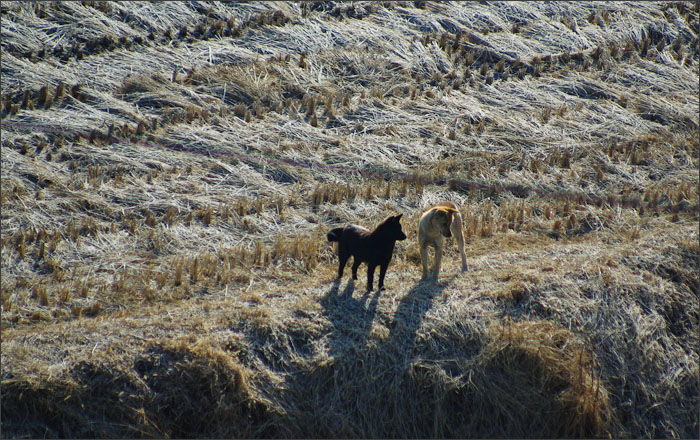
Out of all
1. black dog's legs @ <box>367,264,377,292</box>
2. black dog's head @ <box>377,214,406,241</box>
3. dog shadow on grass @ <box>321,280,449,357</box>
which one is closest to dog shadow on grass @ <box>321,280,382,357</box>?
dog shadow on grass @ <box>321,280,449,357</box>

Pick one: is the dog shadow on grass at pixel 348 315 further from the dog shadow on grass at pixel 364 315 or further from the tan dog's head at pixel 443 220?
the tan dog's head at pixel 443 220

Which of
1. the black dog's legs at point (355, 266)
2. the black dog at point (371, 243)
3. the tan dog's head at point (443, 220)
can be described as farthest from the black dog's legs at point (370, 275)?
the tan dog's head at point (443, 220)

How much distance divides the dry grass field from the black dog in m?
0.51

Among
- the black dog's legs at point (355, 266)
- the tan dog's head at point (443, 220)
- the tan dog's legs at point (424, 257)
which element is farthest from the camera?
the tan dog's legs at point (424, 257)

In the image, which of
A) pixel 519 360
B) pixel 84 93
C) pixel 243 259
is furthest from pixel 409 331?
pixel 84 93

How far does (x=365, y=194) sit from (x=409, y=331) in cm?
483

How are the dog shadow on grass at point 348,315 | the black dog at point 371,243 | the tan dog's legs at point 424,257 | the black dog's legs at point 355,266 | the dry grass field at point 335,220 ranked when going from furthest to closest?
the tan dog's legs at point 424,257, the black dog's legs at point 355,266, the black dog at point 371,243, the dog shadow on grass at point 348,315, the dry grass field at point 335,220

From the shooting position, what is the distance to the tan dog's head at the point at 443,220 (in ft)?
29.5

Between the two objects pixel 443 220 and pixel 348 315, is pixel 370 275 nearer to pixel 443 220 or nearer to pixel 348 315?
pixel 348 315

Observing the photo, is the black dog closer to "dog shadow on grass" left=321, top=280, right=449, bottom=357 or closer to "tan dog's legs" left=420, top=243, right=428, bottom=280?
"dog shadow on grass" left=321, top=280, right=449, bottom=357

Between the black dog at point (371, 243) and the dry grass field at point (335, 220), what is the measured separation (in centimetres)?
51

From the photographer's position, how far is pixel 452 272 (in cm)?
1012

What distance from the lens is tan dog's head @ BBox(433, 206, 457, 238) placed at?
899 cm

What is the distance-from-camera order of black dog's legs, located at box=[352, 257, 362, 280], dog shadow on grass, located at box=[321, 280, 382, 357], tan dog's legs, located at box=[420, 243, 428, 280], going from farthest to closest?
tan dog's legs, located at box=[420, 243, 428, 280] < black dog's legs, located at box=[352, 257, 362, 280] < dog shadow on grass, located at box=[321, 280, 382, 357]
